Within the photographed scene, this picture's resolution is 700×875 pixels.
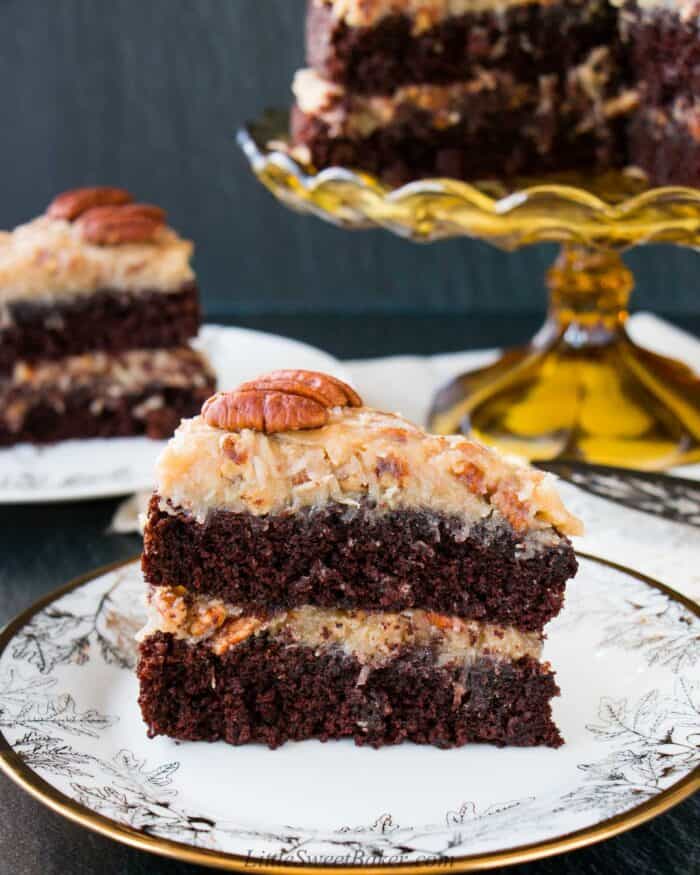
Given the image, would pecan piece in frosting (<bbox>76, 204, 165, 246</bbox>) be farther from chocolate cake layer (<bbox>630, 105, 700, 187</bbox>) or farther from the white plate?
chocolate cake layer (<bbox>630, 105, 700, 187</bbox>)

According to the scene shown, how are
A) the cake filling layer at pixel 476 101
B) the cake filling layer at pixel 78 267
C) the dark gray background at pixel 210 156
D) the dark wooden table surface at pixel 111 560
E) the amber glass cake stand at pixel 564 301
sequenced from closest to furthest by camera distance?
1. the dark wooden table surface at pixel 111 560
2. the amber glass cake stand at pixel 564 301
3. the cake filling layer at pixel 476 101
4. the cake filling layer at pixel 78 267
5. the dark gray background at pixel 210 156

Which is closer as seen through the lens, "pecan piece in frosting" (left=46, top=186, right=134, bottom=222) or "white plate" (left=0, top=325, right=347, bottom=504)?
"white plate" (left=0, top=325, right=347, bottom=504)

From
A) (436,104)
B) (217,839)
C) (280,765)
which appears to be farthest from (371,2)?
(217,839)

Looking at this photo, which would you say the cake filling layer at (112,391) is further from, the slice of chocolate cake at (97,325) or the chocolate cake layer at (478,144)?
the chocolate cake layer at (478,144)

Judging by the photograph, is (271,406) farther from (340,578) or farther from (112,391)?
(112,391)

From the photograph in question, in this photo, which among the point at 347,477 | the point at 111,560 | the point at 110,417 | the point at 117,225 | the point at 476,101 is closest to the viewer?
the point at 347,477

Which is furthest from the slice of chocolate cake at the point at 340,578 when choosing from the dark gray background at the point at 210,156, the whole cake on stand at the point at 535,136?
the dark gray background at the point at 210,156

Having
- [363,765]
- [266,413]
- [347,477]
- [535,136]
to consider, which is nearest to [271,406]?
[266,413]

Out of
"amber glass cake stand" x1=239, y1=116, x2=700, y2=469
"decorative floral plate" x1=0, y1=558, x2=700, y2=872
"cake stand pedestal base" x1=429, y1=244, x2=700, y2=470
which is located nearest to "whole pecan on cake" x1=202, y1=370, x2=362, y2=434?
"decorative floral plate" x1=0, y1=558, x2=700, y2=872
